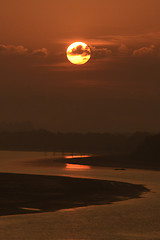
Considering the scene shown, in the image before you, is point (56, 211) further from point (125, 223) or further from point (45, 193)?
point (45, 193)

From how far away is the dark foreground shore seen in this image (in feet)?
133

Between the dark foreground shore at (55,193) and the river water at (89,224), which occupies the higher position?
the dark foreground shore at (55,193)

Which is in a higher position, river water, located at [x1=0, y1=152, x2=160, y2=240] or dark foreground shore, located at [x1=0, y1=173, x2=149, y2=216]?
dark foreground shore, located at [x1=0, y1=173, x2=149, y2=216]

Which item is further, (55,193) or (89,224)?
(55,193)

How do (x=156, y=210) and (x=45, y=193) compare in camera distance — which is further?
(x=45, y=193)

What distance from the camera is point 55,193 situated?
49875 millimetres

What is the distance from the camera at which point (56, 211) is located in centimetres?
3769

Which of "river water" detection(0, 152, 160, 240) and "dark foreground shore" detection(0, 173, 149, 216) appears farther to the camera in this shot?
"dark foreground shore" detection(0, 173, 149, 216)

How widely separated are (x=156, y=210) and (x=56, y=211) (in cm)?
742

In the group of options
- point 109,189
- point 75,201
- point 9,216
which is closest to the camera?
point 9,216

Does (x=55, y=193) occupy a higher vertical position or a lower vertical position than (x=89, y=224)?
higher

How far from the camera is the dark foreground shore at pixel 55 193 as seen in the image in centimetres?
4050

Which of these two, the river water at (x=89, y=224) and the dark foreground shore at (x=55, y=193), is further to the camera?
the dark foreground shore at (x=55, y=193)

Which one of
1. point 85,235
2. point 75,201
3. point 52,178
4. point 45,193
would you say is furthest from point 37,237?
point 52,178
